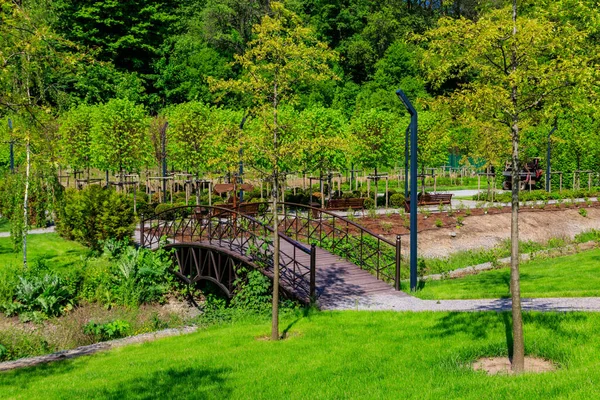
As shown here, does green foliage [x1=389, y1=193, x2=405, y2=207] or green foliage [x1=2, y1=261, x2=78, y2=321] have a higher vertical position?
green foliage [x1=389, y1=193, x2=405, y2=207]

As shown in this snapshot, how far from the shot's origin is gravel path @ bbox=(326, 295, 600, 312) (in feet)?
38.3

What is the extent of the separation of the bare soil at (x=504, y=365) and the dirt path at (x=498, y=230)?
1214 centimetres

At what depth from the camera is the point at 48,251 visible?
22594 mm

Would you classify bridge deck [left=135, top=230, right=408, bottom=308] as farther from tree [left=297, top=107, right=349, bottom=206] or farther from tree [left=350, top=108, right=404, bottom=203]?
tree [left=350, top=108, right=404, bottom=203]

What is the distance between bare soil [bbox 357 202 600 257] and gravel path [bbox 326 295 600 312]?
6.92 metres

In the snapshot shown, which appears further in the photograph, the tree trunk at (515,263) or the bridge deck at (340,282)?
the bridge deck at (340,282)

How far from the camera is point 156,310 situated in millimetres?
17891

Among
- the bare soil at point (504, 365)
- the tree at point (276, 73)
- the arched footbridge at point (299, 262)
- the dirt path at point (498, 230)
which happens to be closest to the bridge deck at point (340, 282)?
the arched footbridge at point (299, 262)

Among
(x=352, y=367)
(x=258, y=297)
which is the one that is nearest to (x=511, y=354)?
(x=352, y=367)

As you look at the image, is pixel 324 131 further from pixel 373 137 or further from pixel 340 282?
pixel 340 282

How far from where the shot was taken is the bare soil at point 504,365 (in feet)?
26.8

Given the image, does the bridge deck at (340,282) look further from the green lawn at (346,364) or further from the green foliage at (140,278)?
the green foliage at (140,278)

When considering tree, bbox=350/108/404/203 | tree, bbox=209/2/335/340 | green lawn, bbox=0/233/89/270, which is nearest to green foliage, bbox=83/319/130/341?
tree, bbox=209/2/335/340

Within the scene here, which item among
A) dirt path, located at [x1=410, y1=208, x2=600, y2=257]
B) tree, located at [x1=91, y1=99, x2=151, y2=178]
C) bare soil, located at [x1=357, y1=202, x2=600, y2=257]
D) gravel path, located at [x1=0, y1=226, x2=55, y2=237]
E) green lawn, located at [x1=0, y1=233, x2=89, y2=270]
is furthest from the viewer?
tree, located at [x1=91, y1=99, x2=151, y2=178]
